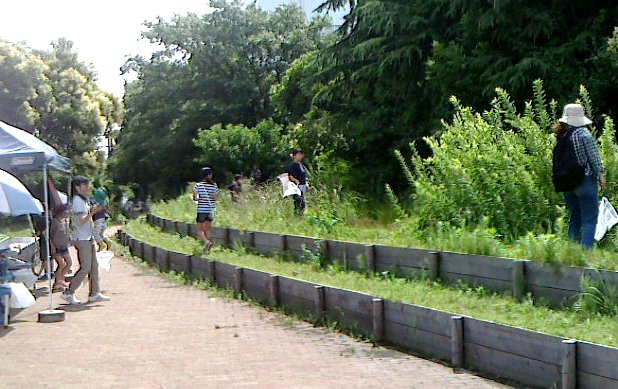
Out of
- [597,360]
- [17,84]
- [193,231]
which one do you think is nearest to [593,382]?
[597,360]

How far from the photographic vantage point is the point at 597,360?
6.19 meters

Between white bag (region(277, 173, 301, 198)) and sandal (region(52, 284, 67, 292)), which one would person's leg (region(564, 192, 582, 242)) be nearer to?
white bag (region(277, 173, 301, 198))

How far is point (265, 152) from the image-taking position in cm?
3653

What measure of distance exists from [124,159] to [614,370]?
149 ft

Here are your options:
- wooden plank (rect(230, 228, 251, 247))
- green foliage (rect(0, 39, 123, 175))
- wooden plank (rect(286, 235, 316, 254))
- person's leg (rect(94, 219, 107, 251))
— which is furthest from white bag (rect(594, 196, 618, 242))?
green foliage (rect(0, 39, 123, 175))

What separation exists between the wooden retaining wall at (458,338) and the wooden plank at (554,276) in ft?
4.27

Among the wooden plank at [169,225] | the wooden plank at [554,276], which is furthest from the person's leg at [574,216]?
the wooden plank at [169,225]

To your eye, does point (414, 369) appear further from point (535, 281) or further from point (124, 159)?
point (124, 159)

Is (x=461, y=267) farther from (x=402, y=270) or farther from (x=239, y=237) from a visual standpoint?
(x=239, y=237)

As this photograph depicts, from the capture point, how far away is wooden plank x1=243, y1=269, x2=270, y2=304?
11836 mm

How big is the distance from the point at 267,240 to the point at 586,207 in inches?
263

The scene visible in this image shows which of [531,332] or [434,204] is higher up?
[434,204]

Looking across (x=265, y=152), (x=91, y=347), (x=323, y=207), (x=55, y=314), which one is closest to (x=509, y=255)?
(x=91, y=347)

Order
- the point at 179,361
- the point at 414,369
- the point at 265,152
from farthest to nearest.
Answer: the point at 265,152
the point at 179,361
the point at 414,369
